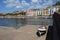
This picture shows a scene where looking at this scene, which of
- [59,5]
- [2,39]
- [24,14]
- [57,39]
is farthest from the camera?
[24,14]

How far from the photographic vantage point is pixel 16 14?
8.72 metres

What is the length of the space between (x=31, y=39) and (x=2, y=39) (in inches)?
37.2

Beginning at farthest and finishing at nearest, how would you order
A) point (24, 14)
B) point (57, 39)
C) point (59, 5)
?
point (24, 14) → point (59, 5) → point (57, 39)

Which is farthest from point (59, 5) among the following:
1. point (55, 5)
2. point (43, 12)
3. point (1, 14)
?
point (1, 14)

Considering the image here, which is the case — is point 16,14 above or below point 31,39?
above

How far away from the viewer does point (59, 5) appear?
8391mm

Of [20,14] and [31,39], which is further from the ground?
[20,14]

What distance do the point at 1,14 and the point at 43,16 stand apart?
2443 mm

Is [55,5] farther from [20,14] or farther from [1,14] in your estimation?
[1,14]

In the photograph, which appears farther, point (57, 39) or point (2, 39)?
point (2, 39)

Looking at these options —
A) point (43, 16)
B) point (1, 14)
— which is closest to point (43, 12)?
point (43, 16)

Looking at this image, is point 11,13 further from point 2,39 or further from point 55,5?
point 2,39

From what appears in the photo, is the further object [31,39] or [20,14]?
[20,14]

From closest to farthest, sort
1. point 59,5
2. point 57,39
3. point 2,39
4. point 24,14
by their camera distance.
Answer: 1. point 57,39
2. point 2,39
3. point 59,5
4. point 24,14
